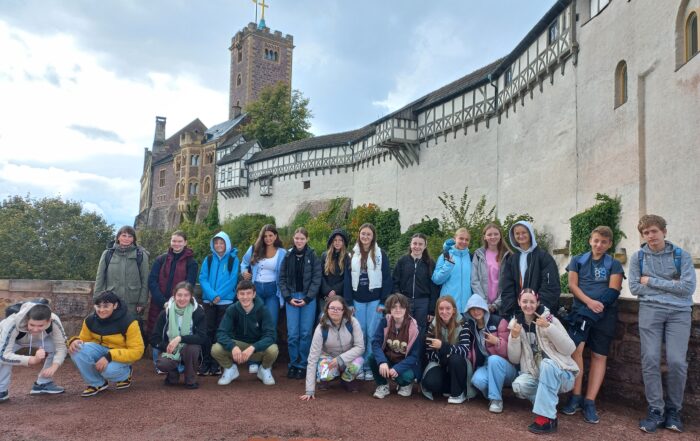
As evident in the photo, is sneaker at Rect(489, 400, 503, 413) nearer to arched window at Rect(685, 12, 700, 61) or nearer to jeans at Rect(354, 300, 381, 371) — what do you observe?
jeans at Rect(354, 300, 381, 371)

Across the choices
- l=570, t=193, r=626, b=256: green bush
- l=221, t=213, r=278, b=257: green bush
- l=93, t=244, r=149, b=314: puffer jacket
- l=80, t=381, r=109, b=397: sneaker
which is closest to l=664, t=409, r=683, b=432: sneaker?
l=80, t=381, r=109, b=397: sneaker

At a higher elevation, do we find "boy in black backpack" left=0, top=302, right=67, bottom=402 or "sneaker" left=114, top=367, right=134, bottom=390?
"boy in black backpack" left=0, top=302, right=67, bottom=402

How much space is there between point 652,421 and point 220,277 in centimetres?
495

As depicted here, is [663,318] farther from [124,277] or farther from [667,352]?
[124,277]

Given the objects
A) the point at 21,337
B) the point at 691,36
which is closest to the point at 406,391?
the point at 21,337

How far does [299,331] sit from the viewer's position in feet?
21.3

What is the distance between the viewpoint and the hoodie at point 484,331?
5273 millimetres

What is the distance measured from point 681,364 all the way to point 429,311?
8.39 feet

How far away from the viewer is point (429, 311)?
614 cm

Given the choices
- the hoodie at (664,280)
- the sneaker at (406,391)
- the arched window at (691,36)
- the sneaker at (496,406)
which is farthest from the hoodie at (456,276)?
the arched window at (691,36)

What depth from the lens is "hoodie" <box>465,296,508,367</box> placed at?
527cm

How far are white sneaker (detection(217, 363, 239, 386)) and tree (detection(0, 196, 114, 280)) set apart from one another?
28002 millimetres

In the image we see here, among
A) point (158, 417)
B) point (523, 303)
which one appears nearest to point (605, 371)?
point (523, 303)

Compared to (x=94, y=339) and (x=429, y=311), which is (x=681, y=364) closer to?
(x=429, y=311)
